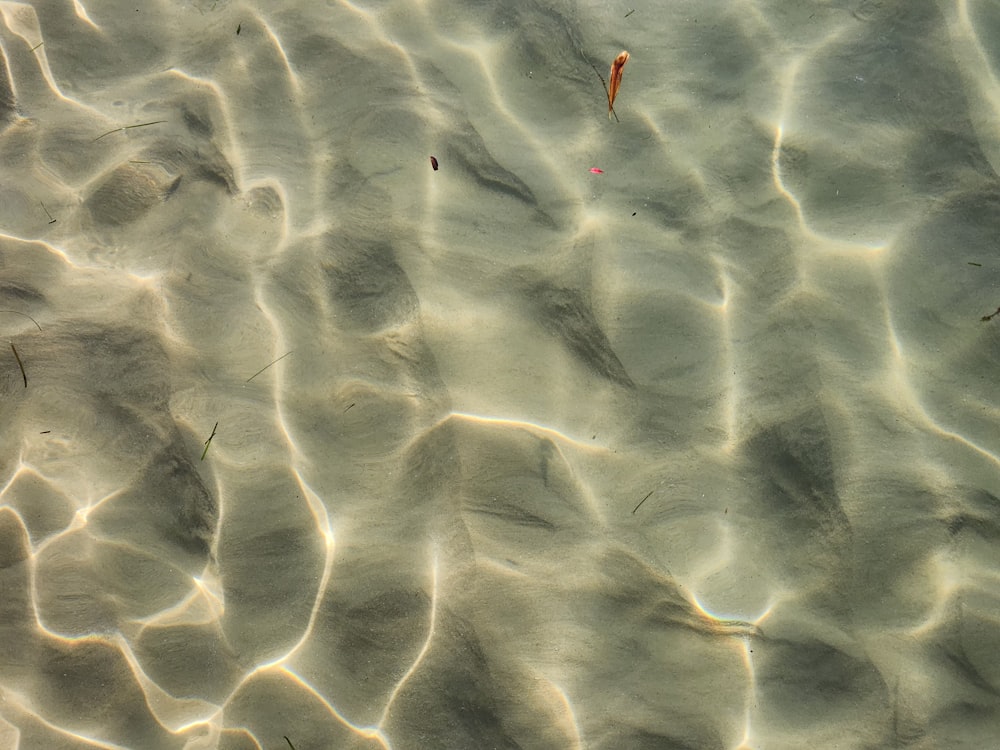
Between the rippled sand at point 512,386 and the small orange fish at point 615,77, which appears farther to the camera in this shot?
the small orange fish at point 615,77

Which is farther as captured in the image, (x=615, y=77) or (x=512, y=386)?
(x=615, y=77)

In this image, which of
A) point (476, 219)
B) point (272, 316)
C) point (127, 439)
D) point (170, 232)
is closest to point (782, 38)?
point (476, 219)

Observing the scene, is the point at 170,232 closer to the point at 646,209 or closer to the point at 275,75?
the point at 275,75

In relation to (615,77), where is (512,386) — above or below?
below

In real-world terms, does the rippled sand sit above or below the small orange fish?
below
